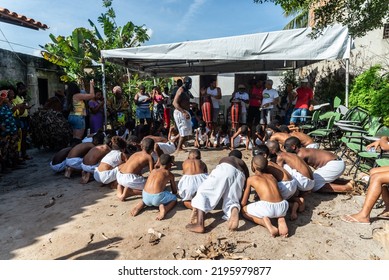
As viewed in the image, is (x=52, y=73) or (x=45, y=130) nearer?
(x=45, y=130)

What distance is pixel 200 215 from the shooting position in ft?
11.0

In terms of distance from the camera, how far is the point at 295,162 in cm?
391

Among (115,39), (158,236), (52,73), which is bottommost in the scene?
(158,236)

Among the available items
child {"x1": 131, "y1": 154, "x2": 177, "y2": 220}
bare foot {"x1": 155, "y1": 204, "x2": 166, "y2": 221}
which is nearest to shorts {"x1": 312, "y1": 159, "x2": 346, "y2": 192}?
child {"x1": 131, "y1": 154, "x2": 177, "y2": 220}

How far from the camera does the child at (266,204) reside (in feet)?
10.4

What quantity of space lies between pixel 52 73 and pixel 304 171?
37.7 feet

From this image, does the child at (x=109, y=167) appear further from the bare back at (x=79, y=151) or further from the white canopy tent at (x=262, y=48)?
the white canopy tent at (x=262, y=48)

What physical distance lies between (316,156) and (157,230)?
2637mm

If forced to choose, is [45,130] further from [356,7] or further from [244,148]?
[356,7]

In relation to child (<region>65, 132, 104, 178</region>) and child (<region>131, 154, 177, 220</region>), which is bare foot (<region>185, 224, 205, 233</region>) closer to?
child (<region>131, 154, 177, 220</region>)

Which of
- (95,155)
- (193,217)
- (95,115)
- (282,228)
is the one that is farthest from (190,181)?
(95,115)

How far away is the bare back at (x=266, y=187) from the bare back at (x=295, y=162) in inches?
23.7

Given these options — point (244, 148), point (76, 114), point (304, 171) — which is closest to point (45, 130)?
point (76, 114)

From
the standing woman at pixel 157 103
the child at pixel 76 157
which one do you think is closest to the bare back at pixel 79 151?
the child at pixel 76 157
